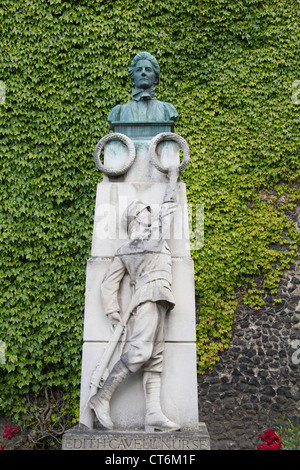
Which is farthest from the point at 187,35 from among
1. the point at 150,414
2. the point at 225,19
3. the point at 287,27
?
the point at 150,414

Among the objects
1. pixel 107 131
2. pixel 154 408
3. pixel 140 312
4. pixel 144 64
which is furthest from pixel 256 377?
pixel 144 64

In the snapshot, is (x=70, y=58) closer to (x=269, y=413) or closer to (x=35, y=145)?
(x=35, y=145)

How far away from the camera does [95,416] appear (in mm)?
3814

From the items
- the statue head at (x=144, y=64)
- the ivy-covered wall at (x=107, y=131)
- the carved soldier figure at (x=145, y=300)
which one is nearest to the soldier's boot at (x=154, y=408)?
the carved soldier figure at (x=145, y=300)

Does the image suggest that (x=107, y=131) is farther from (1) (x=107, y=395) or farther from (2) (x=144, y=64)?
(1) (x=107, y=395)

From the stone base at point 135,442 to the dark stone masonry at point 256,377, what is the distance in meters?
4.70

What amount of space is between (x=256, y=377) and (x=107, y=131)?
17.6ft

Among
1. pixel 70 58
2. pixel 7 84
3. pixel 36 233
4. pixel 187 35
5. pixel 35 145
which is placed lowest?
pixel 36 233

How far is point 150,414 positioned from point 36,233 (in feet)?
17.7

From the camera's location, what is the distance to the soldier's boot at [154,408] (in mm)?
3730

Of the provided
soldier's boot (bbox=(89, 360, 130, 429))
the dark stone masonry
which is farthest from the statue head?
the dark stone masonry

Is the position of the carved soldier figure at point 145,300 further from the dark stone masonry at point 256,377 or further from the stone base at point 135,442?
the dark stone masonry at point 256,377

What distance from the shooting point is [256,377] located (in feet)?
26.7

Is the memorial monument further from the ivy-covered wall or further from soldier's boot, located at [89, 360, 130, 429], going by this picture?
the ivy-covered wall
